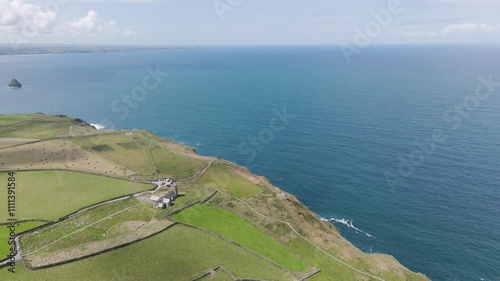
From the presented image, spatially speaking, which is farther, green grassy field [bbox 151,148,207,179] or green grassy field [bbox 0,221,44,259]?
green grassy field [bbox 151,148,207,179]

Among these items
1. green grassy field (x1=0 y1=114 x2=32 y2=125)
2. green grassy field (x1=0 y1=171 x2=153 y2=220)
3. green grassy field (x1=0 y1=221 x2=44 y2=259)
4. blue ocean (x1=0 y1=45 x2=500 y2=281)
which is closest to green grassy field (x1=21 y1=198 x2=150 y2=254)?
green grassy field (x1=0 y1=221 x2=44 y2=259)

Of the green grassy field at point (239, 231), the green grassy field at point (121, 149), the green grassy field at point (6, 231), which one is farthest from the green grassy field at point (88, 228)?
the green grassy field at point (121, 149)

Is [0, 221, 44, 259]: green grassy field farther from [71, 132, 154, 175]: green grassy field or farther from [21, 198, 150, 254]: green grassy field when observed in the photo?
[71, 132, 154, 175]: green grassy field

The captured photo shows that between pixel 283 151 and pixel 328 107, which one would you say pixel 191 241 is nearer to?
pixel 283 151

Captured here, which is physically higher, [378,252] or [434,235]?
[434,235]

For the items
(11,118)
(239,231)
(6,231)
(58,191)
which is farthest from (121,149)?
(11,118)

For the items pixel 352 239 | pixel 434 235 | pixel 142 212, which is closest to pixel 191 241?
pixel 142 212

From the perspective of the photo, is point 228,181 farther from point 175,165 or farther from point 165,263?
point 165,263
